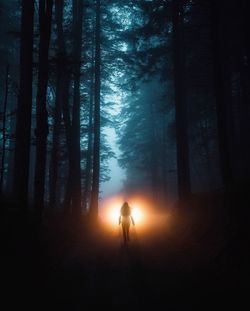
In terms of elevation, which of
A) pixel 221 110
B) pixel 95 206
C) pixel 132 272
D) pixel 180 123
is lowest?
pixel 132 272

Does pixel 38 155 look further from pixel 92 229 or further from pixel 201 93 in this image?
pixel 201 93

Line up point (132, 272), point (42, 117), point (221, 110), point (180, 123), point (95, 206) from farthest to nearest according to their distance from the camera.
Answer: point (95, 206)
point (180, 123)
point (221, 110)
point (42, 117)
point (132, 272)

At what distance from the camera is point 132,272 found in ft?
27.1

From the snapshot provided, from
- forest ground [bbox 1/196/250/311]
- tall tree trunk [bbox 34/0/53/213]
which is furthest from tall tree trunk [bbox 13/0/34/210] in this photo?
forest ground [bbox 1/196/250/311]

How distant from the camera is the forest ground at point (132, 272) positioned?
238 inches

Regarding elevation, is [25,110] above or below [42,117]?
above

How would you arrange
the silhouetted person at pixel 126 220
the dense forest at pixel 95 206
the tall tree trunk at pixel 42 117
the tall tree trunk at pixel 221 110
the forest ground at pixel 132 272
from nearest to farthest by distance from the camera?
the forest ground at pixel 132 272 → the dense forest at pixel 95 206 → the tall tree trunk at pixel 42 117 → the tall tree trunk at pixel 221 110 → the silhouetted person at pixel 126 220

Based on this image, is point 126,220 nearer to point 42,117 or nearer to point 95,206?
point 42,117

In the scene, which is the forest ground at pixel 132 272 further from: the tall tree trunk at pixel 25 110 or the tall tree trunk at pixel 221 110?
the tall tree trunk at pixel 25 110

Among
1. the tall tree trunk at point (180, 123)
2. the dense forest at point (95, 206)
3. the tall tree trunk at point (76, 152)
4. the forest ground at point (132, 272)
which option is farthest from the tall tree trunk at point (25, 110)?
the tall tree trunk at point (180, 123)

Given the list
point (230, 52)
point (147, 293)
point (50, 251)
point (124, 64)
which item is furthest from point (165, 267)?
point (124, 64)

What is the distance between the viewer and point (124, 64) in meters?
23.9

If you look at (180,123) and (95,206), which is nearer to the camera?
(180,123)

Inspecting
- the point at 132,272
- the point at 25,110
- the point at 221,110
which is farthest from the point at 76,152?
the point at 132,272
